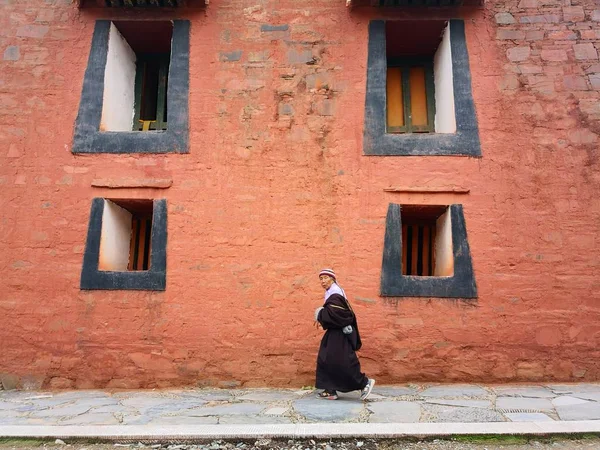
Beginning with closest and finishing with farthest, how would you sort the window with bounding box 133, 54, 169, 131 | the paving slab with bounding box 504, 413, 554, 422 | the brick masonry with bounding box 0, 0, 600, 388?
the paving slab with bounding box 504, 413, 554, 422
the brick masonry with bounding box 0, 0, 600, 388
the window with bounding box 133, 54, 169, 131

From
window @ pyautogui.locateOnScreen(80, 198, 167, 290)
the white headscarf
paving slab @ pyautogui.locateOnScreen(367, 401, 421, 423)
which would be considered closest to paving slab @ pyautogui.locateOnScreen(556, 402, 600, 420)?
paving slab @ pyautogui.locateOnScreen(367, 401, 421, 423)

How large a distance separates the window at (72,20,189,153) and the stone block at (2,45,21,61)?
0.98 meters

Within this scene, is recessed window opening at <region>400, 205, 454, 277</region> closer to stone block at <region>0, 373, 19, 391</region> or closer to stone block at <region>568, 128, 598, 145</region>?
stone block at <region>568, 128, 598, 145</region>

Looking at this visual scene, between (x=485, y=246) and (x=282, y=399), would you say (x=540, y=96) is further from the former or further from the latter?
(x=282, y=399)

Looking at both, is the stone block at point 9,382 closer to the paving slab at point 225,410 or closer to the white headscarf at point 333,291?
the paving slab at point 225,410

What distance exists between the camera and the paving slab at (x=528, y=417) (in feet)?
13.5

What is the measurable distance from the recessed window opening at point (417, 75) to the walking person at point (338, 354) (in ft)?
9.42

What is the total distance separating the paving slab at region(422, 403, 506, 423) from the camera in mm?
4172

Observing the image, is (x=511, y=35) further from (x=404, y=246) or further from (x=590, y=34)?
(x=404, y=246)

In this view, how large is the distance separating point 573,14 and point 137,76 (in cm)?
594

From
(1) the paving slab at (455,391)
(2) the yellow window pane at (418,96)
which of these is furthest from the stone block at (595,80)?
(1) the paving slab at (455,391)

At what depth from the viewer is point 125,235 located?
6.76 meters

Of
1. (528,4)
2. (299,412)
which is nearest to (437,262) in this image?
(299,412)

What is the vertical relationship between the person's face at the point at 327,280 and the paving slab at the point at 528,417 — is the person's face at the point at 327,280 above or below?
above
